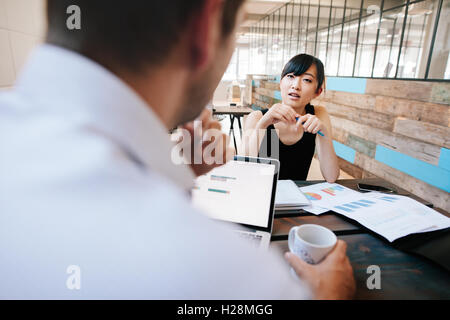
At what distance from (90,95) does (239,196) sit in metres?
0.70

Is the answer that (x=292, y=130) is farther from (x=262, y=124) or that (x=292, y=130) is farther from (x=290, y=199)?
(x=290, y=199)

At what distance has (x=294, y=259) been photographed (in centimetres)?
65

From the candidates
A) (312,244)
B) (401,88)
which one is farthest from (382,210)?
(401,88)

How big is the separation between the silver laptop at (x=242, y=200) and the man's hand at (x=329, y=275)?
0.22 meters

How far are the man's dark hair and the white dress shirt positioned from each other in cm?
3

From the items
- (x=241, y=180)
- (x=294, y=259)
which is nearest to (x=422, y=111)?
(x=241, y=180)

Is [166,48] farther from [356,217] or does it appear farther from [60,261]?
[356,217]

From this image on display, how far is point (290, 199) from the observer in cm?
111

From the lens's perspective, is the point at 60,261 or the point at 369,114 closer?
the point at 60,261

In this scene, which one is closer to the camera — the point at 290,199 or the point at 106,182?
the point at 106,182

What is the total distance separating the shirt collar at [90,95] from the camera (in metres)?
0.28

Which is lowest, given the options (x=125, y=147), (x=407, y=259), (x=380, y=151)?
(x=380, y=151)
